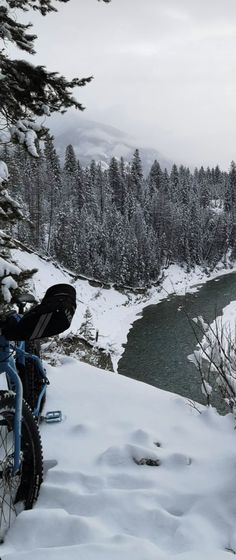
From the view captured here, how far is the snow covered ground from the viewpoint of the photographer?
230 cm

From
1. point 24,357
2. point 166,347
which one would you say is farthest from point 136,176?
point 24,357

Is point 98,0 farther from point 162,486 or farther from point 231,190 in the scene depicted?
point 231,190

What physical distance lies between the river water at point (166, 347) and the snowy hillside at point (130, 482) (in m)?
10.6

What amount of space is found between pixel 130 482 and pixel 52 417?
140cm

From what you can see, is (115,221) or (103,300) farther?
(115,221)

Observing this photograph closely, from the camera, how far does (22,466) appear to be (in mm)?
2693

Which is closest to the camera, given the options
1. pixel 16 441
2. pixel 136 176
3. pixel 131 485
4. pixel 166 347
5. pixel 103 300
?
pixel 16 441

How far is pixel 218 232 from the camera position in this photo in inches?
2958

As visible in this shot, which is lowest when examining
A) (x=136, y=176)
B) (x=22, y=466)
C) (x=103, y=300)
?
(x=103, y=300)

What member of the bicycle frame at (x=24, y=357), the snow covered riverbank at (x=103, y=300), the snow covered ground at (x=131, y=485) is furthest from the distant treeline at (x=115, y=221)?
the snow covered ground at (x=131, y=485)

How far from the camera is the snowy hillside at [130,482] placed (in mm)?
2311

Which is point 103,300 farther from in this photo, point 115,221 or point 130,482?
point 130,482

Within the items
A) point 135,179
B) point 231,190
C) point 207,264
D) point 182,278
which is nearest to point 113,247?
point 182,278

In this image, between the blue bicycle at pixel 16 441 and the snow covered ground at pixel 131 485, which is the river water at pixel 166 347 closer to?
the snow covered ground at pixel 131 485
